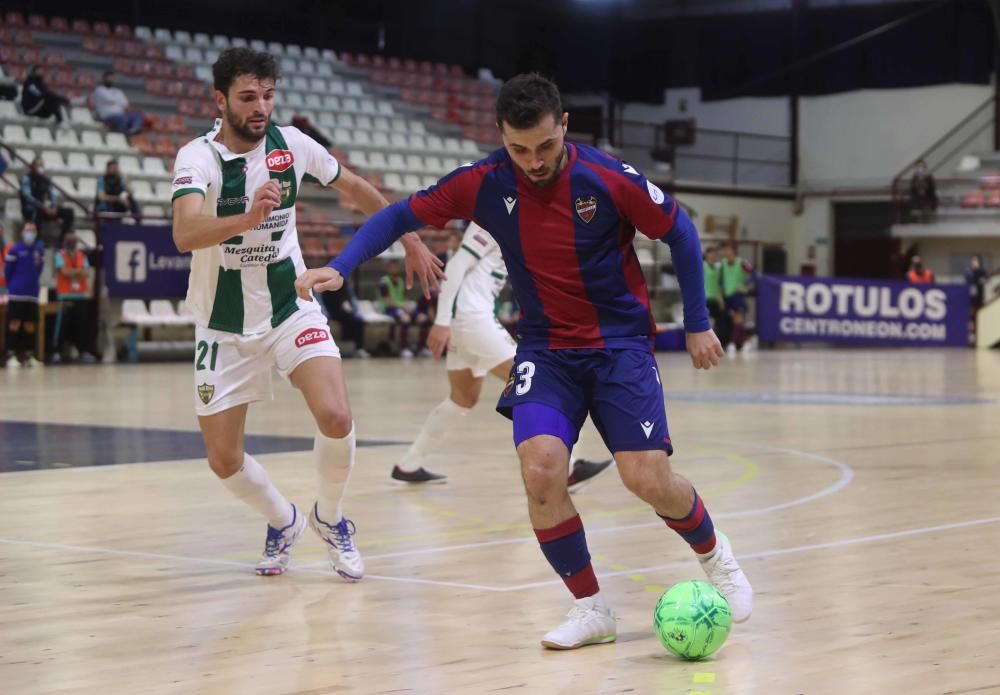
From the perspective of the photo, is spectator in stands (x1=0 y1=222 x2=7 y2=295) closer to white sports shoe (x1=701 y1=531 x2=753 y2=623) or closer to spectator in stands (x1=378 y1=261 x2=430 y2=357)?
spectator in stands (x1=378 y1=261 x2=430 y2=357)

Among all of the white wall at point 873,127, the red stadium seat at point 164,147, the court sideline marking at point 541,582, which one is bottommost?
the court sideline marking at point 541,582

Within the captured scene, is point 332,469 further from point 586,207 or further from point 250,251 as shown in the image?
point 586,207

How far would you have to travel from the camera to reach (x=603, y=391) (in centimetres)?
508

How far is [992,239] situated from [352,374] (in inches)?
844

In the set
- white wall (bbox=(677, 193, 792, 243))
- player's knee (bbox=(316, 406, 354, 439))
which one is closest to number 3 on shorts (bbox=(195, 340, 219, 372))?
player's knee (bbox=(316, 406, 354, 439))

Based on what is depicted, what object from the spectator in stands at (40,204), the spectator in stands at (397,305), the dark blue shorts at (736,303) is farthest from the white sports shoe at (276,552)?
the dark blue shorts at (736,303)

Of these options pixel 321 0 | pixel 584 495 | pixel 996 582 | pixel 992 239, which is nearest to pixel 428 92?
pixel 321 0

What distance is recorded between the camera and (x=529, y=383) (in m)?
5.11

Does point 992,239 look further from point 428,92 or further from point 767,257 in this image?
point 428,92

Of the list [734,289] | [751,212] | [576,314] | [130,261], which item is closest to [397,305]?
[130,261]

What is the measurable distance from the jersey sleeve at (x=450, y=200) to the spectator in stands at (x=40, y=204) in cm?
1747

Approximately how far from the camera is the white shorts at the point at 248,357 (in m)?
6.21

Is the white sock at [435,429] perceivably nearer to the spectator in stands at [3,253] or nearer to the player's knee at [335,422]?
the player's knee at [335,422]

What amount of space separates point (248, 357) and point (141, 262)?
16.8 meters
